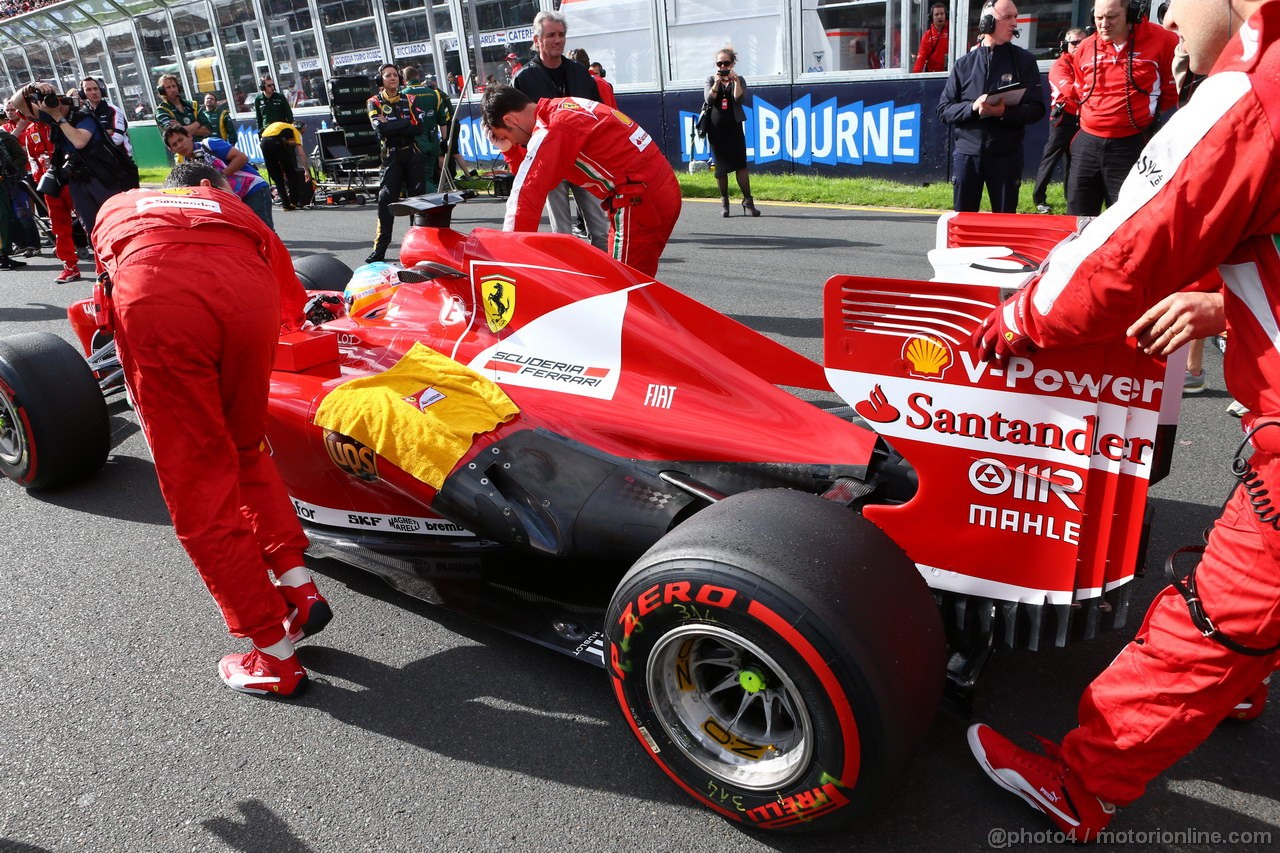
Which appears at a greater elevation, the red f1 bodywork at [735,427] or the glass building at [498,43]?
the glass building at [498,43]

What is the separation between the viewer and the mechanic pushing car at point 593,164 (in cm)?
421

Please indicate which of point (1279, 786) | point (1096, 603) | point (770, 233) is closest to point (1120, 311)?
point (1096, 603)

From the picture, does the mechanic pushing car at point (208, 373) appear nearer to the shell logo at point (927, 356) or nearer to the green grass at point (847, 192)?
the shell logo at point (927, 356)

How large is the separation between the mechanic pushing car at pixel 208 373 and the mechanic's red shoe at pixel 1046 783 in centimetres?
192

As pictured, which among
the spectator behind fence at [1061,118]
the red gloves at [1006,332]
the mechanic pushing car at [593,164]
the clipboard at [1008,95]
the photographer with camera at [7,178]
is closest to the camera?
the red gloves at [1006,332]

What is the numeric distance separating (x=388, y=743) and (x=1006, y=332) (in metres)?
1.89

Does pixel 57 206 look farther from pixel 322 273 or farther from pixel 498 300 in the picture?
pixel 498 300

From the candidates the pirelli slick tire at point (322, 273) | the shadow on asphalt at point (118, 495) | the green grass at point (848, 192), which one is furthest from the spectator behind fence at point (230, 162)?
the green grass at point (848, 192)

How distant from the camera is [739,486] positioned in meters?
2.45

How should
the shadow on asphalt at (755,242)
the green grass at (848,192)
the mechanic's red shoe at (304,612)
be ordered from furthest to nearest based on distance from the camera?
the green grass at (848,192)
the shadow on asphalt at (755,242)
the mechanic's red shoe at (304,612)

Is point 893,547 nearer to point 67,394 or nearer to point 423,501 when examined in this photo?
point 423,501

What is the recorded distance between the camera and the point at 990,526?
2018 millimetres

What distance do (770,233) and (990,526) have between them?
23.9 feet

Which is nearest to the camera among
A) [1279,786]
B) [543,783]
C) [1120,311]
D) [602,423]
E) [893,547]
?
[1120,311]
